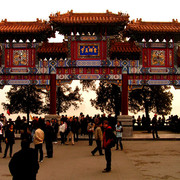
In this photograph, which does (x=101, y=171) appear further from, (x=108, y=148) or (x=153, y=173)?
(x=153, y=173)

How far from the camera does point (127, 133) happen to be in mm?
28188

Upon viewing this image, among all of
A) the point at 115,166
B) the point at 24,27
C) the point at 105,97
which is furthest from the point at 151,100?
the point at 115,166

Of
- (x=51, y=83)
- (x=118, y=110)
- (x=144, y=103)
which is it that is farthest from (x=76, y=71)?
(x=144, y=103)

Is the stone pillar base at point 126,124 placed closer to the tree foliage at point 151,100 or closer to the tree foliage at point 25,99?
the tree foliage at point 151,100

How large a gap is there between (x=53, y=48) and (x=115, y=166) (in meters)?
16.3

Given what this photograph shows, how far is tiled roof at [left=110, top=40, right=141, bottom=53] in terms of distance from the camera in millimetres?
28453

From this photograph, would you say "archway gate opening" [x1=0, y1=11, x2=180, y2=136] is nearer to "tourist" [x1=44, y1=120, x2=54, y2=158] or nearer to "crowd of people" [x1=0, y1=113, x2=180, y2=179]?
"crowd of people" [x1=0, y1=113, x2=180, y2=179]

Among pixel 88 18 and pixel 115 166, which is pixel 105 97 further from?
pixel 115 166

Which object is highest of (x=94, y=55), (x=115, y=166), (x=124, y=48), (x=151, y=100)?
(x=124, y=48)

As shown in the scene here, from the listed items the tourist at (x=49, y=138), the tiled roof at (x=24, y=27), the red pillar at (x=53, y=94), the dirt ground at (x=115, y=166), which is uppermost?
the tiled roof at (x=24, y=27)

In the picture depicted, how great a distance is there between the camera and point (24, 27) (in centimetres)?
2948

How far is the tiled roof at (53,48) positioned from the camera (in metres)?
28.6

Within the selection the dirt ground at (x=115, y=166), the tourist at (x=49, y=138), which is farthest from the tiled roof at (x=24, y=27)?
the tourist at (x=49, y=138)

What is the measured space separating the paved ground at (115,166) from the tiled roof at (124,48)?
10.7m
